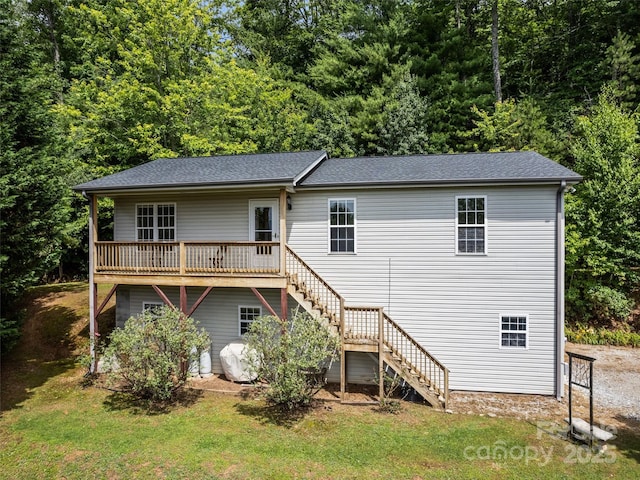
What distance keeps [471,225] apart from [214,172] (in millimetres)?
8443

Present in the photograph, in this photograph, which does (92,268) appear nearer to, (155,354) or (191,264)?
(191,264)

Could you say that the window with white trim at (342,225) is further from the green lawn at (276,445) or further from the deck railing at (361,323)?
the green lawn at (276,445)

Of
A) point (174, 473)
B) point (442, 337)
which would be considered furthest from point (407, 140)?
point (174, 473)

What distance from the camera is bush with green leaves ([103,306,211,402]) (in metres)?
10.3

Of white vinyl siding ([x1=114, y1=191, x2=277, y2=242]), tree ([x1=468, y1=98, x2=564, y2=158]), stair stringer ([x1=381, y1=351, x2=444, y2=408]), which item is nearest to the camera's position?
stair stringer ([x1=381, y1=351, x2=444, y2=408])

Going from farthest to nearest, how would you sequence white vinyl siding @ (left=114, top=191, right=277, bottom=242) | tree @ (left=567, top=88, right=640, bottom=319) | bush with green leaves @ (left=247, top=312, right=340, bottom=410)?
tree @ (left=567, top=88, right=640, bottom=319), white vinyl siding @ (left=114, top=191, right=277, bottom=242), bush with green leaves @ (left=247, top=312, right=340, bottom=410)

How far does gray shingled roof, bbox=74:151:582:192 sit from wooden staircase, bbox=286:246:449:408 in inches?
106

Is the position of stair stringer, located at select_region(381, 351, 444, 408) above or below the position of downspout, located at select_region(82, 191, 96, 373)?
below

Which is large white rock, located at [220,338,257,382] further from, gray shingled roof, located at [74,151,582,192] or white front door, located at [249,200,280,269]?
gray shingled roof, located at [74,151,582,192]

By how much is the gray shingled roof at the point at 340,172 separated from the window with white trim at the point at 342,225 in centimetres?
77

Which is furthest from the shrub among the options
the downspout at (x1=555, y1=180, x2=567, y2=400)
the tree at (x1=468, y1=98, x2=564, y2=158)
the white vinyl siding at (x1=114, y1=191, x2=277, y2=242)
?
the white vinyl siding at (x1=114, y1=191, x2=277, y2=242)

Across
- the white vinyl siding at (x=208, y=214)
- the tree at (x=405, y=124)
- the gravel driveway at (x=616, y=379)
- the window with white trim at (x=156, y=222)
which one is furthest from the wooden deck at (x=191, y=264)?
the tree at (x=405, y=124)

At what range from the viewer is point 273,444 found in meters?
8.50

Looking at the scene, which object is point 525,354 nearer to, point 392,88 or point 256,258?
point 256,258
